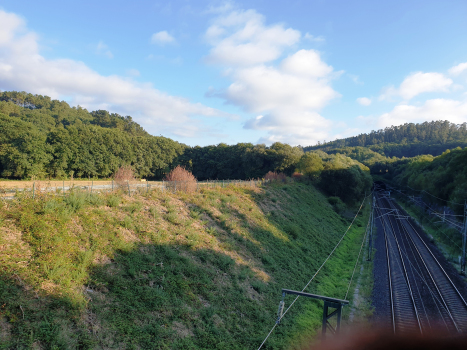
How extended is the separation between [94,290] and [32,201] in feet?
17.3

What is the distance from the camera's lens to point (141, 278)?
32.9 ft

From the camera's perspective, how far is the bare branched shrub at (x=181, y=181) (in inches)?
808

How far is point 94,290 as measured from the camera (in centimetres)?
856

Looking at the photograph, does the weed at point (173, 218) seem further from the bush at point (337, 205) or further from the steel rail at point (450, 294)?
the bush at point (337, 205)

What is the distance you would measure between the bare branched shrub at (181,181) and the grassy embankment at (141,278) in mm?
1171

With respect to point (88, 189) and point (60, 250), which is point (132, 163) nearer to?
point (88, 189)

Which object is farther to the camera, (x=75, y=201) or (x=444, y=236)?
(x=444, y=236)

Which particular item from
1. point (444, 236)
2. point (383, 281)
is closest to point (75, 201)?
point (383, 281)

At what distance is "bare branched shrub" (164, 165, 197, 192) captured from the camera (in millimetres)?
20516

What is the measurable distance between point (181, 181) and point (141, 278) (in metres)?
11.7

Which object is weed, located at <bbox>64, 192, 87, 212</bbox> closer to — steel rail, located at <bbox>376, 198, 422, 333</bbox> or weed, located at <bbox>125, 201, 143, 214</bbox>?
weed, located at <bbox>125, 201, 143, 214</bbox>

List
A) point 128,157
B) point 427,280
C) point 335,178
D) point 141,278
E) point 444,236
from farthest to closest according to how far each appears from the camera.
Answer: point 128,157 → point 335,178 → point 444,236 → point 427,280 → point 141,278

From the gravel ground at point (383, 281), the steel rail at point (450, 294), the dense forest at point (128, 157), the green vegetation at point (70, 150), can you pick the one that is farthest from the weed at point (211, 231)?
the dense forest at point (128, 157)

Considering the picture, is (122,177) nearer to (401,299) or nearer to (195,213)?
(195,213)
